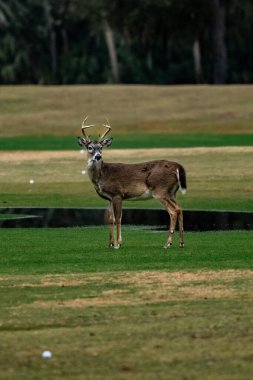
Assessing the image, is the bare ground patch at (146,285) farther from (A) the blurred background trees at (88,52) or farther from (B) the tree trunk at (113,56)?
(B) the tree trunk at (113,56)

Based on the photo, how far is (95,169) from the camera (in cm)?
2083

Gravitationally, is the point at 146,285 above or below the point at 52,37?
above

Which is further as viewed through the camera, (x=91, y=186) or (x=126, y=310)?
(x=91, y=186)

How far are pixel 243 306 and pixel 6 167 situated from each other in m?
25.3

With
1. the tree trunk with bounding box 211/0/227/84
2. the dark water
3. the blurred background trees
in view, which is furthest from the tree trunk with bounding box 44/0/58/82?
the dark water

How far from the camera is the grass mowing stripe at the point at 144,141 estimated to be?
152 feet

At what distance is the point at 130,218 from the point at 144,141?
66.6 feet

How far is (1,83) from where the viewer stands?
8956cm

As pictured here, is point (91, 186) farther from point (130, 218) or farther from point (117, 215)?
point (117, 215)

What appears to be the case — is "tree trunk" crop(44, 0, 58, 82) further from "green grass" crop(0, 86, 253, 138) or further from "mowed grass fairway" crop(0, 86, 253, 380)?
"mowed grass fairway" crop(0, 86, 253, 380)

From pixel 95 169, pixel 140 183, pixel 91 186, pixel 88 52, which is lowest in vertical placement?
pixel 88 52

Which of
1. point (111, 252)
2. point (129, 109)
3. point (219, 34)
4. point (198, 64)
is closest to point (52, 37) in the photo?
point (198, 64)

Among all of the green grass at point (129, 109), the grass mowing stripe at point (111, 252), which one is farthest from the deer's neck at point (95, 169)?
the green grass at point (129, 109)

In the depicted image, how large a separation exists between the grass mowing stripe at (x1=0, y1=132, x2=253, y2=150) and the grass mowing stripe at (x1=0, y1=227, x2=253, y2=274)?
21.8 m
